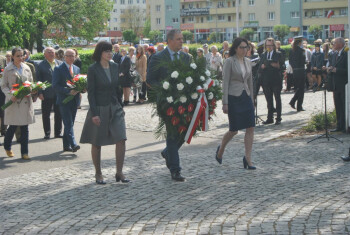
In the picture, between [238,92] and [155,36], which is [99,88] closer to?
[238,92]

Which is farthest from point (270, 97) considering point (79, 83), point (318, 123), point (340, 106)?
point (79, 83)

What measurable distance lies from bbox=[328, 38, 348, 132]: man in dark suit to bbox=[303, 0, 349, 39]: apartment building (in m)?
85.6

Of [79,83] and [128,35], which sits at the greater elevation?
[128,35]

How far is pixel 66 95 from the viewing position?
1203 cm

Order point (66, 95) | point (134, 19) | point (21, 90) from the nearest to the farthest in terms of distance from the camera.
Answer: point (21, 90) → point (66, 95) → point (134, 19)

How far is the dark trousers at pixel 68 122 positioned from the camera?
465 inches

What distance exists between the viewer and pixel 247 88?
920 cm

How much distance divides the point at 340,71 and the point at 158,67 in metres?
5.78

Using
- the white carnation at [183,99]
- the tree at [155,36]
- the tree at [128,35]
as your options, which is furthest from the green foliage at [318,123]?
the tree at [128,35]

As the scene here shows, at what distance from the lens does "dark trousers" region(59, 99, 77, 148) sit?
465 inches

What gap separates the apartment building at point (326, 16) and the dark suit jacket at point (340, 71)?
85659 mm

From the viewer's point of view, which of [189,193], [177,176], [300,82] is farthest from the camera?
[300,82]

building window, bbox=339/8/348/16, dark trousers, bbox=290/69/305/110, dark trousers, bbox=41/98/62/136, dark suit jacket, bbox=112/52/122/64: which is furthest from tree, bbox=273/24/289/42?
dark trousers, bbox=41/98/62/136

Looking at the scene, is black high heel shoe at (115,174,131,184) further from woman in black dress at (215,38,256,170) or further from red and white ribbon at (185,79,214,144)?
woman in black dress at (215,38,256,170)
